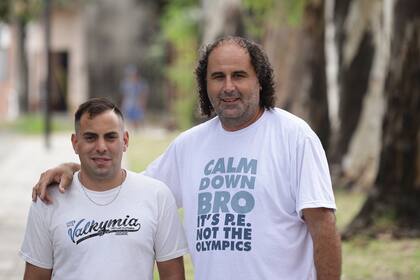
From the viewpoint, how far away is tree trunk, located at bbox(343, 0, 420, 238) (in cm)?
1044

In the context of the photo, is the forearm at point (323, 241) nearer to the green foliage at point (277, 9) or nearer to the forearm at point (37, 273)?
the forearm at point (37, 273)

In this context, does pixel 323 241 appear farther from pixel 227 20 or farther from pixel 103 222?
pixel 227 20

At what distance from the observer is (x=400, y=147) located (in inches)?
420

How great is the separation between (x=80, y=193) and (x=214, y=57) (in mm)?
725

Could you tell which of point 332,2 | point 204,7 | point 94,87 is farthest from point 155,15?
point 332,2

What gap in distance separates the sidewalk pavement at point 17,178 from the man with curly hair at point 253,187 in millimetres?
4809

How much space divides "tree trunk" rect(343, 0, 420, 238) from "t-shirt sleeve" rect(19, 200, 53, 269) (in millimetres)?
6623

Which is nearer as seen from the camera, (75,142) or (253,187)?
(253,187)

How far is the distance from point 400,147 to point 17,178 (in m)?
8.30

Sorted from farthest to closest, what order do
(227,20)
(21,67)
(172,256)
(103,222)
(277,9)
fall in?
(21,67) → (227,20) → (277,9) → (172,256) → (103,222)

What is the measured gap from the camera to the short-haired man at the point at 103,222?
4.13 m

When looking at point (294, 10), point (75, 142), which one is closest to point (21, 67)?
point (294, 10)

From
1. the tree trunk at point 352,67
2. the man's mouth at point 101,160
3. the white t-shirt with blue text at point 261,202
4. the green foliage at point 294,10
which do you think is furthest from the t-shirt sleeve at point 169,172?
the tree trunk at point 352,67

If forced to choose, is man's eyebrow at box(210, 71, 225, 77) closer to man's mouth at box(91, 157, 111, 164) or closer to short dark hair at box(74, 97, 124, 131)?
short dark hair at box(74, 97, 124, 131)
